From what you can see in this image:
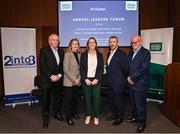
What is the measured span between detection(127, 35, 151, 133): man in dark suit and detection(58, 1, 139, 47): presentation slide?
7.44 ft

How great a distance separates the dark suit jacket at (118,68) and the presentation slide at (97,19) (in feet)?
6.87

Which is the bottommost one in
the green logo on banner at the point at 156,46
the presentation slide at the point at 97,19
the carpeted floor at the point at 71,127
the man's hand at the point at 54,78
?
the carpeted floor at the point at 71,127

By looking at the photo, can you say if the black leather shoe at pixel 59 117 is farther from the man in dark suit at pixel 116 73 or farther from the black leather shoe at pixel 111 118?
the man in dark suit at pixel 116 73

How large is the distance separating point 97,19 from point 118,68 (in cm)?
235

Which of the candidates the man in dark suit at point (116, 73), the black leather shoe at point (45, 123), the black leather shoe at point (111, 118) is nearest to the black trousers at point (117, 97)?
the man in dark suit at point (116, 73)

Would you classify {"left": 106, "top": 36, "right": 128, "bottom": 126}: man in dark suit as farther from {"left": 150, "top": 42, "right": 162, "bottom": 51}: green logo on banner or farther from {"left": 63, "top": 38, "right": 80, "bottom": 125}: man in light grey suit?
{"left": 150, "top": 42, "right": 162, "bottom": 51}: green logo on banner

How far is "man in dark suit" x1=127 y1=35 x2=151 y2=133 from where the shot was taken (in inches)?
152

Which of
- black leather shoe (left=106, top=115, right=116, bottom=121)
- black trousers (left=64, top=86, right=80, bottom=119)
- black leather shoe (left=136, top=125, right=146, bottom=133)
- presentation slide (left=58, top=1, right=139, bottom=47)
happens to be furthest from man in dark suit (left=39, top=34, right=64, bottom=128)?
presentation slide (left=58, top=1, right=139, bottom=47)

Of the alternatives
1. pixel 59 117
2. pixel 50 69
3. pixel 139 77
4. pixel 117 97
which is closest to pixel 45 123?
pixel 59 117

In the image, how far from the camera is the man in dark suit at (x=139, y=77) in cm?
387

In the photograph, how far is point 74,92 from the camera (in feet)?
14.1

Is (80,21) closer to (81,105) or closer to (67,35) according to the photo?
(67,35)

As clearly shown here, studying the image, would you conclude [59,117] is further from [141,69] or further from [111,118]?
[141,69]

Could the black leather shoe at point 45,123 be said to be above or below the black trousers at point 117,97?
below
